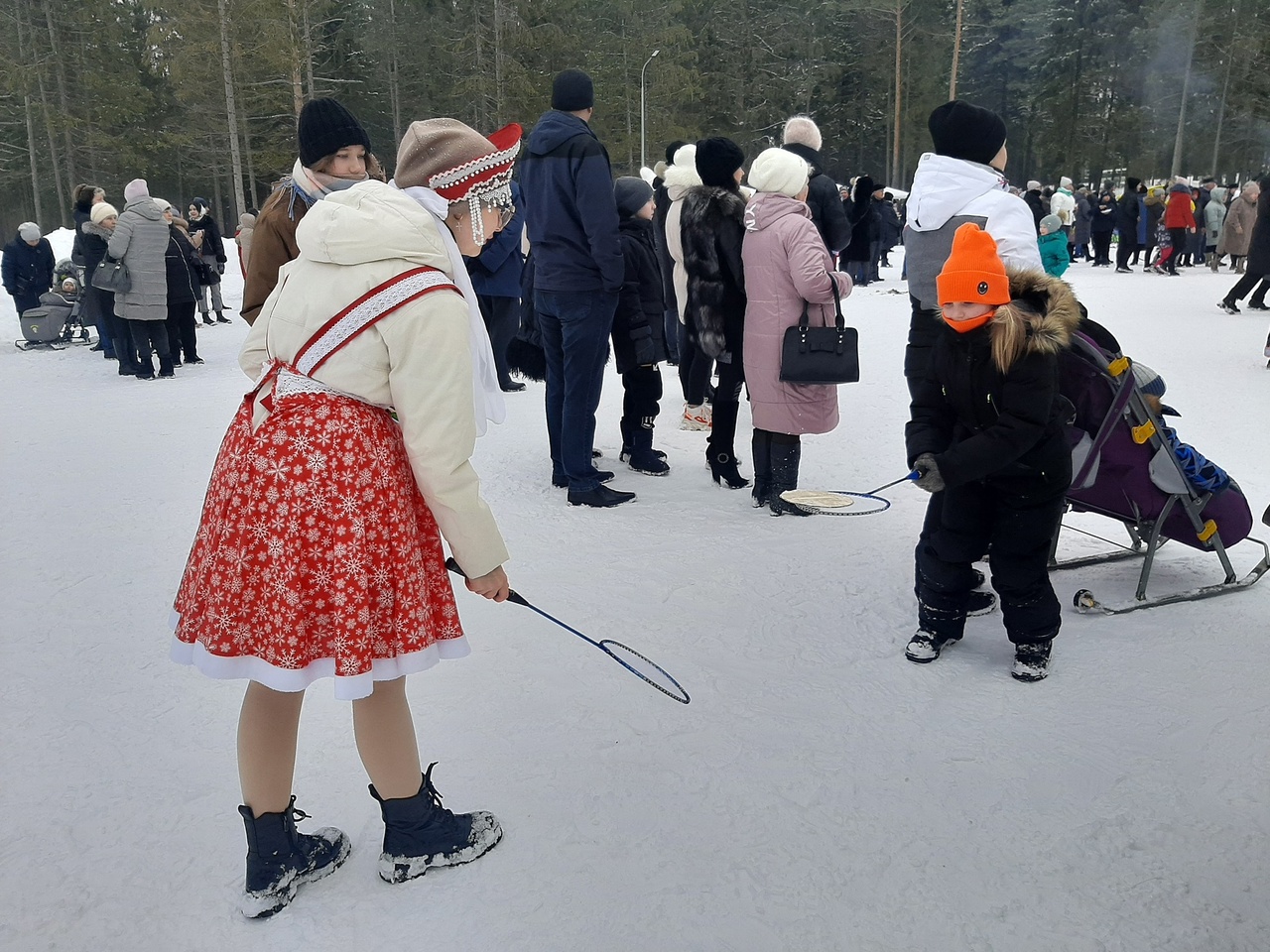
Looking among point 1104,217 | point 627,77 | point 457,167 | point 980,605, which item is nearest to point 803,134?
point 980,605

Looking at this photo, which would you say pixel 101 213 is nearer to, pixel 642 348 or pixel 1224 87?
pixel 642 348

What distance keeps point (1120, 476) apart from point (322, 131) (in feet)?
9.97

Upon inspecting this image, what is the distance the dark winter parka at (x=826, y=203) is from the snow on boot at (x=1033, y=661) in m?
2.19

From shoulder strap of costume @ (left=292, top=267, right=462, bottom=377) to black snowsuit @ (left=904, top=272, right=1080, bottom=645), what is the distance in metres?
1.66

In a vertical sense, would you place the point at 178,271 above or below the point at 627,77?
below

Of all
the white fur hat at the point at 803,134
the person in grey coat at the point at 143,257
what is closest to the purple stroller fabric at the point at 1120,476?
the white fur hat at the point at 803,134

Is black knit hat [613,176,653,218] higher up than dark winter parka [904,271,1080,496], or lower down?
higher up

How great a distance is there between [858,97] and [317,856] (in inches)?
1896

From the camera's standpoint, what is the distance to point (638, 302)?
530 cm

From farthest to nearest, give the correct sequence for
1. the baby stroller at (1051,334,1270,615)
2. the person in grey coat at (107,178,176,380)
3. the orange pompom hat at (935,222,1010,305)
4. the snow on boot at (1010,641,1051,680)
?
the person in grey coat at (107,178,176,380), the baby stroller at (1051,334,1270,615), the snow on boot at (1010,641,1051,680), the orange pompom hat at (935,222,1010,305)

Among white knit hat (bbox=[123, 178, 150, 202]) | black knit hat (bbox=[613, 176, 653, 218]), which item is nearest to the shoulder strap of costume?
black knit hat (bbox=[613, 176, 653, 218])

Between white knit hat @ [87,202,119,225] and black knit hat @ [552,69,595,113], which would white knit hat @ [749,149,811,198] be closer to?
black knit hat @ [552,69,595,113]

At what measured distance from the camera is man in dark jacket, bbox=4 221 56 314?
38.0ft

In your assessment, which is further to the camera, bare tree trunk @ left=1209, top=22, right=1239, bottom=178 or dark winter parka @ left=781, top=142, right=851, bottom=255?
bare tree trunk @ left=1209, top=22, right=1239, bottom=178
